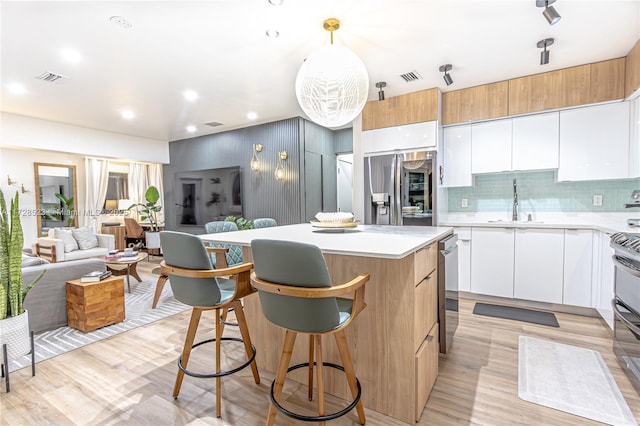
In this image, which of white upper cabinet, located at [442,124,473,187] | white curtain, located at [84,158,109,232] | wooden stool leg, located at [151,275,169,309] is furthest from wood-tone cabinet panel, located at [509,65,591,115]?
white curtain, located at [84,158,109,232]

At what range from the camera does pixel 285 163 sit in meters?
5.19

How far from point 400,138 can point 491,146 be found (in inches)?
41.9

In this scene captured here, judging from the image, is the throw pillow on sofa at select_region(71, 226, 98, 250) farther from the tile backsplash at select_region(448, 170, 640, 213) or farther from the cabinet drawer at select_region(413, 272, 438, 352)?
the tile backsplash at select_region(448, 170, 640, 213)

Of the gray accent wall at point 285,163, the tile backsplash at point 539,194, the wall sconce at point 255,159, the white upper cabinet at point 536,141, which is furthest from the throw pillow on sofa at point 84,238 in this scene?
the white upper cabinet at point 536,141

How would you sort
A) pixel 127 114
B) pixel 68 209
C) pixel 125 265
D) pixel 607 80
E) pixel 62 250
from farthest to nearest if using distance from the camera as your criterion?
1. pixel 68 209
2. pixel 62 250
3. pixel 127 114
4. pixel 125 265
5. pixel 607 80

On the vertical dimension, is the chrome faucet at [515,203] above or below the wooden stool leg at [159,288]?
above

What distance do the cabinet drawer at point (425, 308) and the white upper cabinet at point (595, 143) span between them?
2.48 m

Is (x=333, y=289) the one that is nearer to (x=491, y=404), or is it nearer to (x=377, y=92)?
(x=491, y=404)

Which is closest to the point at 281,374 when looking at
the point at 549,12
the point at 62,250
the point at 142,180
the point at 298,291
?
the point at 298,291

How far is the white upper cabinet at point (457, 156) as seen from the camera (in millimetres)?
3771

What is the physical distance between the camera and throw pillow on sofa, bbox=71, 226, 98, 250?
5359mm

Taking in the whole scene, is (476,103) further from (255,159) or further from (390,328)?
(255,159)

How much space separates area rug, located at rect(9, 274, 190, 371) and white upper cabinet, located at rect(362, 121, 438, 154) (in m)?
3.13

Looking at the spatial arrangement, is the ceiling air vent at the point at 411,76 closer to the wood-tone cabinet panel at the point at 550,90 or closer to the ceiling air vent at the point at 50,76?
the wood-tone cabinet panel at the point at 550,90
